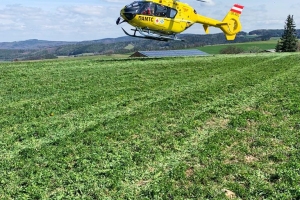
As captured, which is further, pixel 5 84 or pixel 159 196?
pixel 5 84

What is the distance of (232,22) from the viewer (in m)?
36.0

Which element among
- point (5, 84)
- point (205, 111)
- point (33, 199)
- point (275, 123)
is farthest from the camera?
point (5, 84)

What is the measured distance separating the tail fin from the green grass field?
20.2 metres

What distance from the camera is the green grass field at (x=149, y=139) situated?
20.0ft

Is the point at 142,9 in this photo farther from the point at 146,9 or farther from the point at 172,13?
the point at 172,13

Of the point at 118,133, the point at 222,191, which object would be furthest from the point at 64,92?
the point at 222,191

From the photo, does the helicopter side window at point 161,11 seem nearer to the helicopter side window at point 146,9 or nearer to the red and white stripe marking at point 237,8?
the helicopter side window at point 146,9

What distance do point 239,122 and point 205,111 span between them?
1601 mm

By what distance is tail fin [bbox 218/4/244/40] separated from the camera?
3566 cm

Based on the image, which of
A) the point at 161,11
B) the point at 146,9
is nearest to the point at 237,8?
the point at 161,11

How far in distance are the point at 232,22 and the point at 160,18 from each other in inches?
490

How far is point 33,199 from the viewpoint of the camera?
5.67 metres

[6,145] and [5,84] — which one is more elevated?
[5,84]

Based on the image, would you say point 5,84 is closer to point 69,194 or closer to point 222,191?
point 69,194
